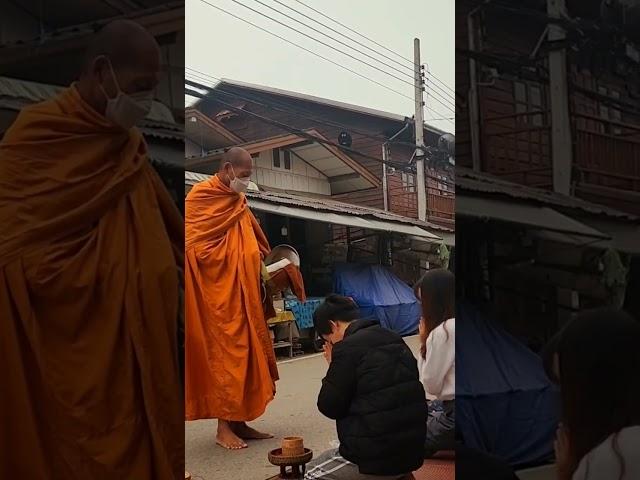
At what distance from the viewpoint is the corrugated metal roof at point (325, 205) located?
1681 millimetres

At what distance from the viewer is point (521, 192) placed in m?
1.59

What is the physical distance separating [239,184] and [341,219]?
362 mm

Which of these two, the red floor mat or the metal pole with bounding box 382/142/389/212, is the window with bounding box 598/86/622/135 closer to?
the metal pole with bounding box 382/142/389/212

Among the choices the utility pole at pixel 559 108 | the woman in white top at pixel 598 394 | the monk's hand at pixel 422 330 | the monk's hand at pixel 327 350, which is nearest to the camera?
the woman in white top at pixel 598 394

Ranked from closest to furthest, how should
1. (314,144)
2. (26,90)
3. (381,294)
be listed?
(26,90), (314,144), (381,294)

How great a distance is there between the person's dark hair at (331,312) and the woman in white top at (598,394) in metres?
0.60

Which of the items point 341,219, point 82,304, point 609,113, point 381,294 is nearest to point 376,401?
point 381,294

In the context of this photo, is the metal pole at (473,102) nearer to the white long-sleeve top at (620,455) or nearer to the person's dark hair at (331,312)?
the person's dark hair at (331,312)

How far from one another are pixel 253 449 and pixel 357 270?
0.63 metres

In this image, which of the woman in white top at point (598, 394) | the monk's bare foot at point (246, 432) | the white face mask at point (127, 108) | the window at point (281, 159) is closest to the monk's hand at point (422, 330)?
the woman in white top at point (598, 394)

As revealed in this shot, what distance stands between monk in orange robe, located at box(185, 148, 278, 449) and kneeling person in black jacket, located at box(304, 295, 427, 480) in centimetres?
20

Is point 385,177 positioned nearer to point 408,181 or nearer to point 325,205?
point 408,181

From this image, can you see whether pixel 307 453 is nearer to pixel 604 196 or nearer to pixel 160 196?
pixel 160 196

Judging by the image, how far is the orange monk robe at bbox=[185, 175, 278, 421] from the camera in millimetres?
1713
